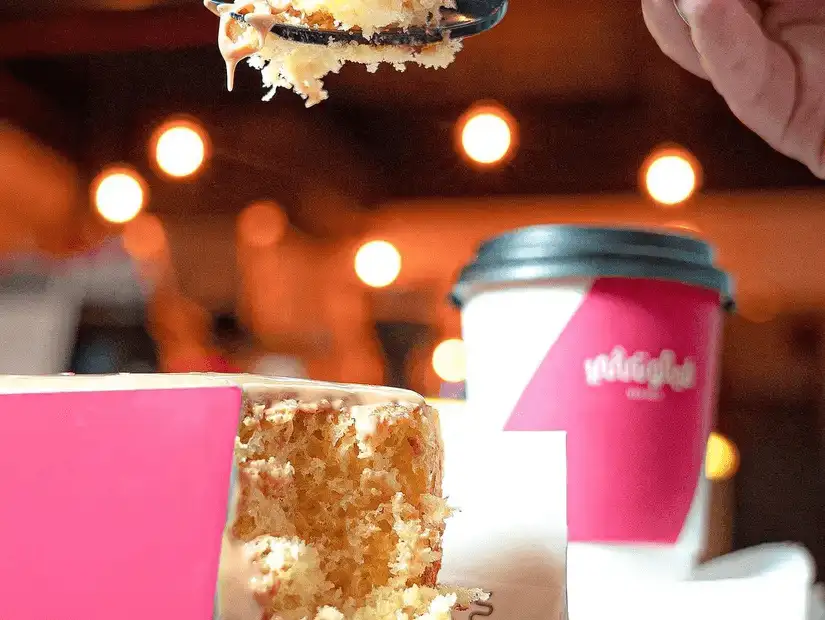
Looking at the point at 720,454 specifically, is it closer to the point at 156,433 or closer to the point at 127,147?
the point at 127,147

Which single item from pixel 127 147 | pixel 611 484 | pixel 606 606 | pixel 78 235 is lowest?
pixel 606 606

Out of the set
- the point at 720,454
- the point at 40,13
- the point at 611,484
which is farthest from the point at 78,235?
the point at 611,484

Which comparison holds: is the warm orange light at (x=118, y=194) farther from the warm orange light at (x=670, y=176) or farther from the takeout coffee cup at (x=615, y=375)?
the takeout coffee cup at (x=615, y=375)

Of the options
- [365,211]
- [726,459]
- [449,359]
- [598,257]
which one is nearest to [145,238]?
[365,211]

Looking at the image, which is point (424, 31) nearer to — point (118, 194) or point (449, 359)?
point (118, 194)

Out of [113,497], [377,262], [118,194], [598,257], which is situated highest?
[118,194]

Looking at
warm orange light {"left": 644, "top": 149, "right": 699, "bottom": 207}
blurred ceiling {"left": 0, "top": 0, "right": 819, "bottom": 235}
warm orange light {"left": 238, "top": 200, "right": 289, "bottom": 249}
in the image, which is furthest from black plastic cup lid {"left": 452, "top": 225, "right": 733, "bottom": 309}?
warm orange light {"left": 238, "top": 200, "right": 289, "bottom": 249}

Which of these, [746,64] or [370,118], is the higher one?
[370,118]
